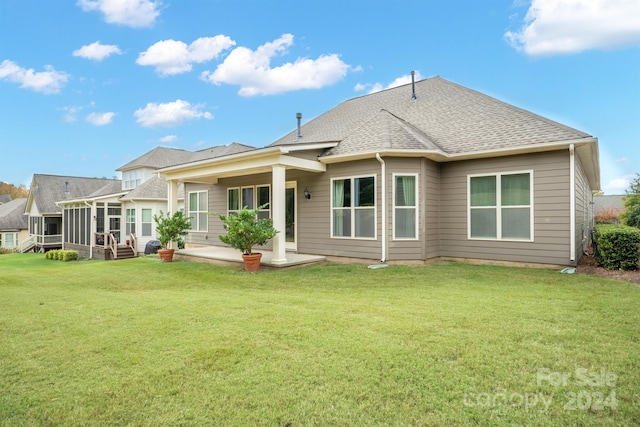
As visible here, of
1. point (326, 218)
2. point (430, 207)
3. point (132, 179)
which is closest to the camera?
point (430, 207)

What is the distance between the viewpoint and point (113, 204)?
19.5m

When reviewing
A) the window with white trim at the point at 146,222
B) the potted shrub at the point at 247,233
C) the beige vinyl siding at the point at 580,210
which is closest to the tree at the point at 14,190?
the window with white trim at the point at 146,222

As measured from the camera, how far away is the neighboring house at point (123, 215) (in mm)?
18016

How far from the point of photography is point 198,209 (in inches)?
555

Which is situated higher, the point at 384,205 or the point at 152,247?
the point at 384,205

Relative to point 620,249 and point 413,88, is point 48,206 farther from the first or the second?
point 620,249

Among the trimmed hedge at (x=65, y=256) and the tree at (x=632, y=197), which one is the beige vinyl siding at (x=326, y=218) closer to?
the trimmed hedge at (x=65, y=256)

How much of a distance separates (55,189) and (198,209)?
833 inches

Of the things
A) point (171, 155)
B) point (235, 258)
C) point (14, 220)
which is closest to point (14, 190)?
point (14, 220)

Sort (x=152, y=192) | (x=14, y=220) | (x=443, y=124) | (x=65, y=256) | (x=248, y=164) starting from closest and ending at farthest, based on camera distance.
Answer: (x=248, y=164), (x=443, y=124), (x=65, y=256), (x=152, y=192), (x=14, y=220)

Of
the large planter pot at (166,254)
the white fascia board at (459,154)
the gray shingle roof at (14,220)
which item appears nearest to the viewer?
the white fascia board at (459,154)

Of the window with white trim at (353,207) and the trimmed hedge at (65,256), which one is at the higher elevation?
the window with white trim at (353,207)

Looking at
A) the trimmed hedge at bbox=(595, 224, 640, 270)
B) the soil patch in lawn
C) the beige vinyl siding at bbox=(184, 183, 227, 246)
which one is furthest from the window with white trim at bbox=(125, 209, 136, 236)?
the trimmed hedge at bbox=(595, 224, 640, 270)

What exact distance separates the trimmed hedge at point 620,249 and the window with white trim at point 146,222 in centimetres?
1894
